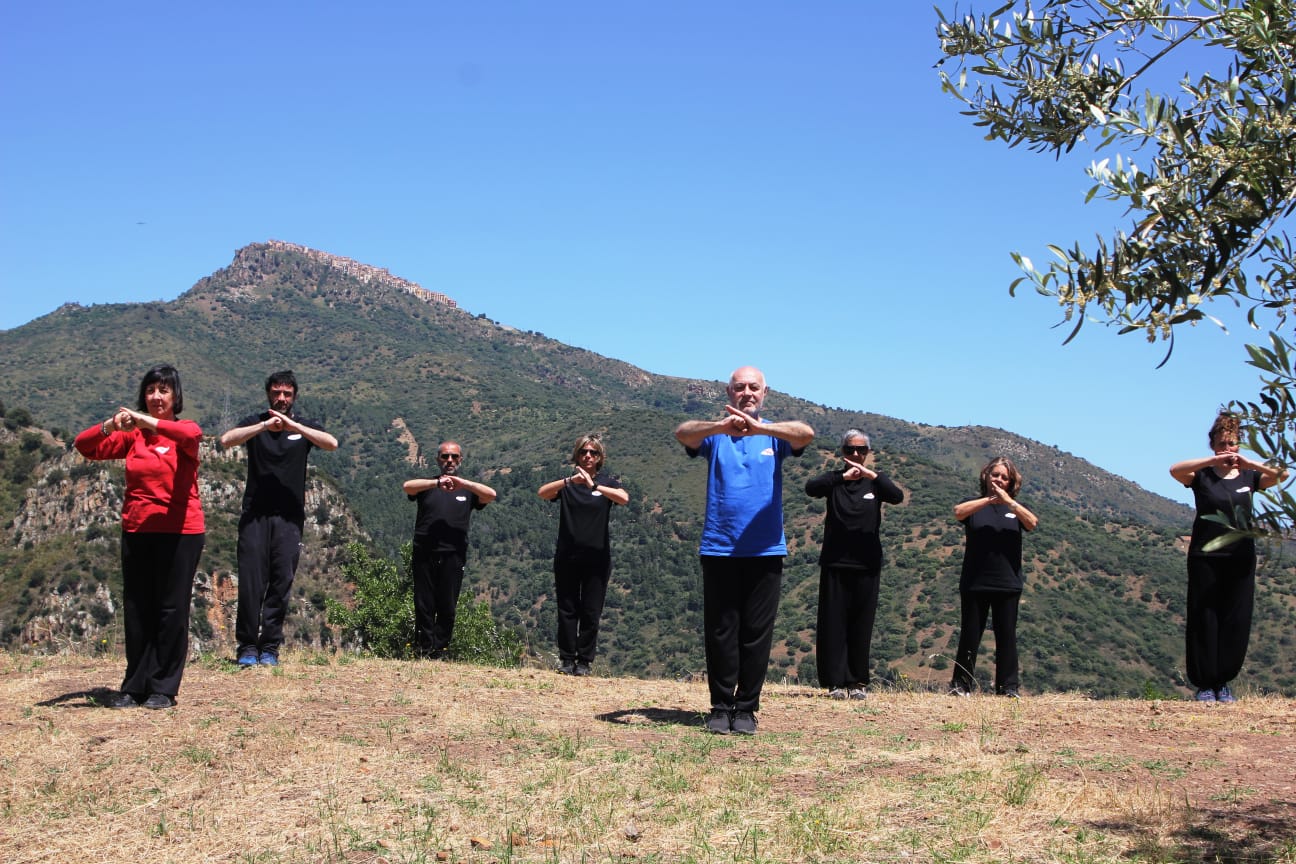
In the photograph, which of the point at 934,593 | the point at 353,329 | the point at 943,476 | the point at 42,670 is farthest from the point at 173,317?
the point at 42,670

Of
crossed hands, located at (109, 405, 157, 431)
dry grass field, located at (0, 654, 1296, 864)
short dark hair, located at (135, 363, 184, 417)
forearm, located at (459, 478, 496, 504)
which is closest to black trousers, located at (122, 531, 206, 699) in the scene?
dry grass field, located at (0, 654, 1296, 864)

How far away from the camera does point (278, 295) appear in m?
168

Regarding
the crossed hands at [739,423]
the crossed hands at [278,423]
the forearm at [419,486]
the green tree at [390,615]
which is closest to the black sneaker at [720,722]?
the crossed hands at [739,423]

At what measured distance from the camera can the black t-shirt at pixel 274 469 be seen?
8734 millimetres

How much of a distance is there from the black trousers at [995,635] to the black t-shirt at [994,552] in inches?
2.9

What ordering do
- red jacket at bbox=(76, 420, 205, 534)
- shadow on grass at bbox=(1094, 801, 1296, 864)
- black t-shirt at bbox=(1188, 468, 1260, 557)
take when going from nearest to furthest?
1. shadow on grass at bbox=(1094, 801, 1296, 864)
2. red jacket at bbox=(76, 420, 205, 534)
3. black t-shirt at bbox=(1188, 468, 1260, 557)

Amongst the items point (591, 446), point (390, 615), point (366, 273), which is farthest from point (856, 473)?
point (366, 273)

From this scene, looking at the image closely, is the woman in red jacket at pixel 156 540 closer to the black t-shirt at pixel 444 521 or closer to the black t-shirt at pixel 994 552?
the black t-shirt at pixel 444 521

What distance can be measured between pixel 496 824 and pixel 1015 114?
3799 millimetres

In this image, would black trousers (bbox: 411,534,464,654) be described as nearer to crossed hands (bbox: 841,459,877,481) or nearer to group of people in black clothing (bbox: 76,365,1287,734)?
group of people in black clothing (bbox: 76,365,1287,734)

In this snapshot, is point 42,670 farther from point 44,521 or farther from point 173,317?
point 173,317

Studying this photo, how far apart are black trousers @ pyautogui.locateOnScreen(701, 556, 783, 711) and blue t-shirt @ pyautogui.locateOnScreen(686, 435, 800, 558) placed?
99 mm

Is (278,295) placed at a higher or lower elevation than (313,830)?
higher

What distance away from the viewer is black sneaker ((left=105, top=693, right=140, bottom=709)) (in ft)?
23.1
